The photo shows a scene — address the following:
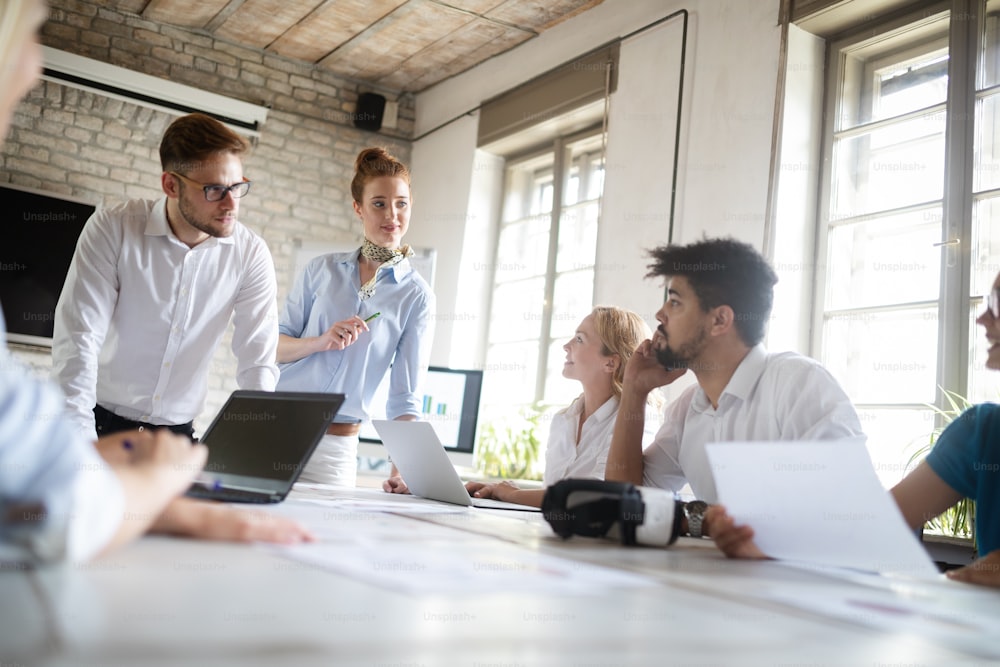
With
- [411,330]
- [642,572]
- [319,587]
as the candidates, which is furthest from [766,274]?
[319,587]

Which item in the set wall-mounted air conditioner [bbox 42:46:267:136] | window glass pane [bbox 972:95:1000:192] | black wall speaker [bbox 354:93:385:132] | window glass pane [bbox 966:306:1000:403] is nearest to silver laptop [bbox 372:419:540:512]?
window glass pane [bbox 966:306:1000:403]

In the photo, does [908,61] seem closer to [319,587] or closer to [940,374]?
[940,374]

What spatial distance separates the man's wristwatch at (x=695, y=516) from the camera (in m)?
1.73

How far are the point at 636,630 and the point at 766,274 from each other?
177cm

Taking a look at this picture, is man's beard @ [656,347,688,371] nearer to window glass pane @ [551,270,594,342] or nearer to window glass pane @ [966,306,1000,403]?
window glass pane @ [966,306,1000,403]

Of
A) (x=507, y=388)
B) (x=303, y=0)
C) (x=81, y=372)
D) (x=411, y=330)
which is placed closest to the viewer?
(x=81, y=372)

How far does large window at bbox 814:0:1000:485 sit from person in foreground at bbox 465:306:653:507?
49.8 inches

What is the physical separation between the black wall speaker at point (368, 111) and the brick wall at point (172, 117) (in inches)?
2.3

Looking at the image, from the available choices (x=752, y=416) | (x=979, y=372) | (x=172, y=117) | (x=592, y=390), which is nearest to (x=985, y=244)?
(x=979, y=372)

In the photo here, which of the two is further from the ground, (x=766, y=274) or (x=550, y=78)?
(x=550, y=78)

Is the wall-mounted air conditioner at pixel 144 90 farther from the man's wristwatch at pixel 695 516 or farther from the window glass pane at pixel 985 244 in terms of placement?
the man's wristwatch at pixel 695 516

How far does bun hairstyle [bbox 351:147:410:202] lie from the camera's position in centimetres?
303

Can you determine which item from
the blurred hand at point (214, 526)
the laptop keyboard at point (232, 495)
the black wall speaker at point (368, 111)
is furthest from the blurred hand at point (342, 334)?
the black wall speaker at point (368, 111)

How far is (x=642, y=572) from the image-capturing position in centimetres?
109
